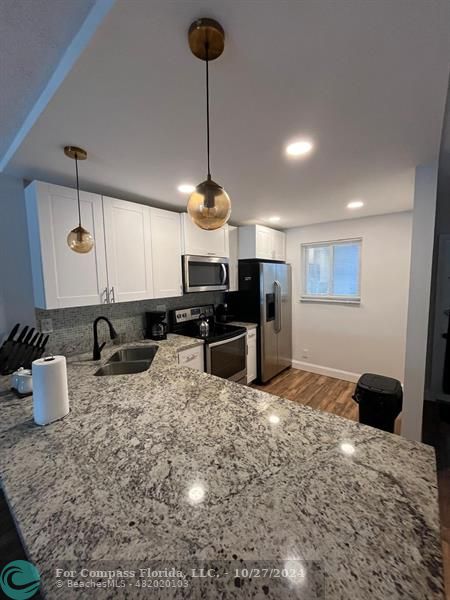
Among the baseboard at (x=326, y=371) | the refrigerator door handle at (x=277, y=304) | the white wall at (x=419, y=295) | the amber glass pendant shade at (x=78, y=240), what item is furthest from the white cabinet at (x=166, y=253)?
the baseboard at (x=326, y=371)

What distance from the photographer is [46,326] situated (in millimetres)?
2082

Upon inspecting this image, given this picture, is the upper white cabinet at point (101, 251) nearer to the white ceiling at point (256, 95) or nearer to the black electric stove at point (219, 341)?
the white ceiling at point (256, 95)

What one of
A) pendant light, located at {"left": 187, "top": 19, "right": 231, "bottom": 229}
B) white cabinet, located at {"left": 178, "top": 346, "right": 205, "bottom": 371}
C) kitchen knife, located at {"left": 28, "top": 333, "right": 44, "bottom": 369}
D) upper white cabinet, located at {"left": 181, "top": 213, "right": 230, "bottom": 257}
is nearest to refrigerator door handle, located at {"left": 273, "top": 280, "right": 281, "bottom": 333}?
upper white cabinet, located at {"left": 181, "top": 213, "right": 230, "bottom": 257}

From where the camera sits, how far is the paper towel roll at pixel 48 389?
108 cm

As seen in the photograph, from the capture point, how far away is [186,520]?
2.16ft

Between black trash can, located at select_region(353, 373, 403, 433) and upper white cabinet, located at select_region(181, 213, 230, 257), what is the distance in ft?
6.74

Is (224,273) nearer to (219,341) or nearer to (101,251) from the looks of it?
(219,341)

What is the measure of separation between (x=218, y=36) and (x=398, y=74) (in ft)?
A: 2.35

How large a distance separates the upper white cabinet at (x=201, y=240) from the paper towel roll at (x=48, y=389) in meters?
1.84

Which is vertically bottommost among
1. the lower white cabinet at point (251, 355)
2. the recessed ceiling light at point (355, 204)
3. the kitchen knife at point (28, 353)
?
the lower white cabinet at point (251, 355)

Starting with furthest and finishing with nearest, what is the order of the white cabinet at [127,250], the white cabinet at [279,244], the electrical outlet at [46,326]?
the white cabinet at [279,244] < the white cabinet at [127,250] < the electrical outlet at [46,326]

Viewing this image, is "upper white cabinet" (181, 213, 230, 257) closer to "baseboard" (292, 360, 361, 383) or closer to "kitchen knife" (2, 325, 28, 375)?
"kitchen knife" (2, 325, 28, 375)

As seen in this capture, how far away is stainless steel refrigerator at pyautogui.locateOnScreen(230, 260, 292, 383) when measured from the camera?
11.1 feet

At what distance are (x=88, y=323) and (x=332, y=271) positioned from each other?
3356mm
